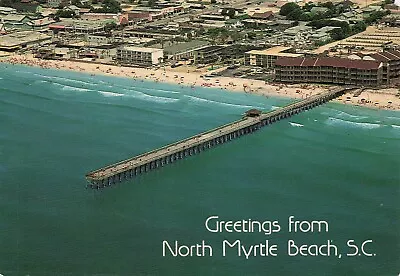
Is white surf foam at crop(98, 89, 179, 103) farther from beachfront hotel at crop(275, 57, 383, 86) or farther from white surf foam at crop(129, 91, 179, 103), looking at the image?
beachfront hotel at crop(275, 57, 383, 86)

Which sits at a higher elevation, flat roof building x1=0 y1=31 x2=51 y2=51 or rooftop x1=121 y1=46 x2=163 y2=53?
rooftop x1=121 y1=46 x2=163 y2=53

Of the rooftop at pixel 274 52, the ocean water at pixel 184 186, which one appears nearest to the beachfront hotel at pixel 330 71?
the rooftop at pixel 274 52

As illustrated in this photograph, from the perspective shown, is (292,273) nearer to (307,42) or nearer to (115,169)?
(115,169)

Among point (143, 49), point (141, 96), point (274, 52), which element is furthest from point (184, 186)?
point (143, 49)

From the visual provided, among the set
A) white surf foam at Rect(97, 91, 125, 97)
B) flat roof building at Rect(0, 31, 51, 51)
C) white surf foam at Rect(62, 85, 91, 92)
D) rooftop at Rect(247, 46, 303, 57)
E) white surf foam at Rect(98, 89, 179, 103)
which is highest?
rooftop at Rect(247, 46, 303, 57)

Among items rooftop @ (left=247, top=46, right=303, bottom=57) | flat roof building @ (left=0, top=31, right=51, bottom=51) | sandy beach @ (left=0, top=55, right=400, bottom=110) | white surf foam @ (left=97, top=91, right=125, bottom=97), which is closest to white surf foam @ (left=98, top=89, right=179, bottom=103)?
white surf foam @ (left=97, top=91, right=125, bottom=97)

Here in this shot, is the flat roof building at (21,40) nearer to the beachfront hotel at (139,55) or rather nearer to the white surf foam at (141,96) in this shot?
the beachfront hotel at (139,55)
